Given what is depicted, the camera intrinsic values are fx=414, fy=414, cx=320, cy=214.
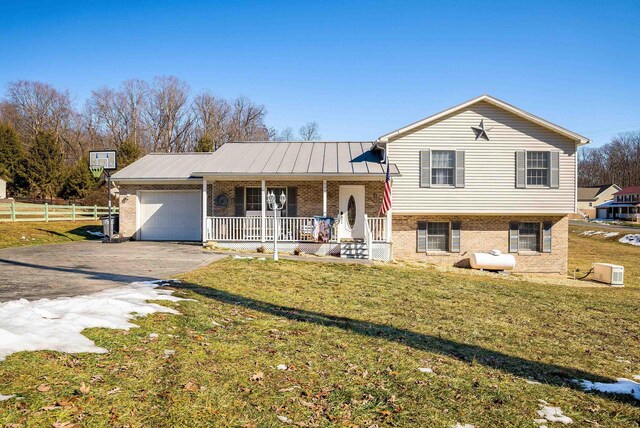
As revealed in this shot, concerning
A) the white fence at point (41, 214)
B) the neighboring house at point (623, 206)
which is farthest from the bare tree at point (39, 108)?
the neighboring house at point (623, 206)

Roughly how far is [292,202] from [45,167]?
98.1ft

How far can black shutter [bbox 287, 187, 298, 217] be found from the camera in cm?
1658

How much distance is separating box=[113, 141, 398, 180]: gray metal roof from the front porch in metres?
0.76

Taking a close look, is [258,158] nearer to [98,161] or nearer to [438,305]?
[98,161]

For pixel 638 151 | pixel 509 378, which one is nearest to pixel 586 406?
pixel 509 378

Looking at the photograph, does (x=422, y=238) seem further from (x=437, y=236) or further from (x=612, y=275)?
(x=612, y=275)

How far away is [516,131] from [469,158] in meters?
2.13

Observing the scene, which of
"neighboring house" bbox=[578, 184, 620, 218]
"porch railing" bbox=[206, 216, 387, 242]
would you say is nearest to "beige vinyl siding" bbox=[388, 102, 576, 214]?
"porch railing" bbox=[206, 216, 387, 242]

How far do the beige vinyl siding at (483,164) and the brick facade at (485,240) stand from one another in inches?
27.8

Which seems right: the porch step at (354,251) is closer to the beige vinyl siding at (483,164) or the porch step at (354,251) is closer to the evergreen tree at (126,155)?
the beige vinyl siding at (483,164)

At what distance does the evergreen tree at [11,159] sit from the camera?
120ft

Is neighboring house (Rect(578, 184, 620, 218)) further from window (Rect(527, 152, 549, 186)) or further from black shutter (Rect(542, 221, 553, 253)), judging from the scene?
window (Rect(527, 152, 549, 186))

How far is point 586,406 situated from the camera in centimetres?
372

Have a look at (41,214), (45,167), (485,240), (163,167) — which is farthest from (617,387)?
(45,167)
